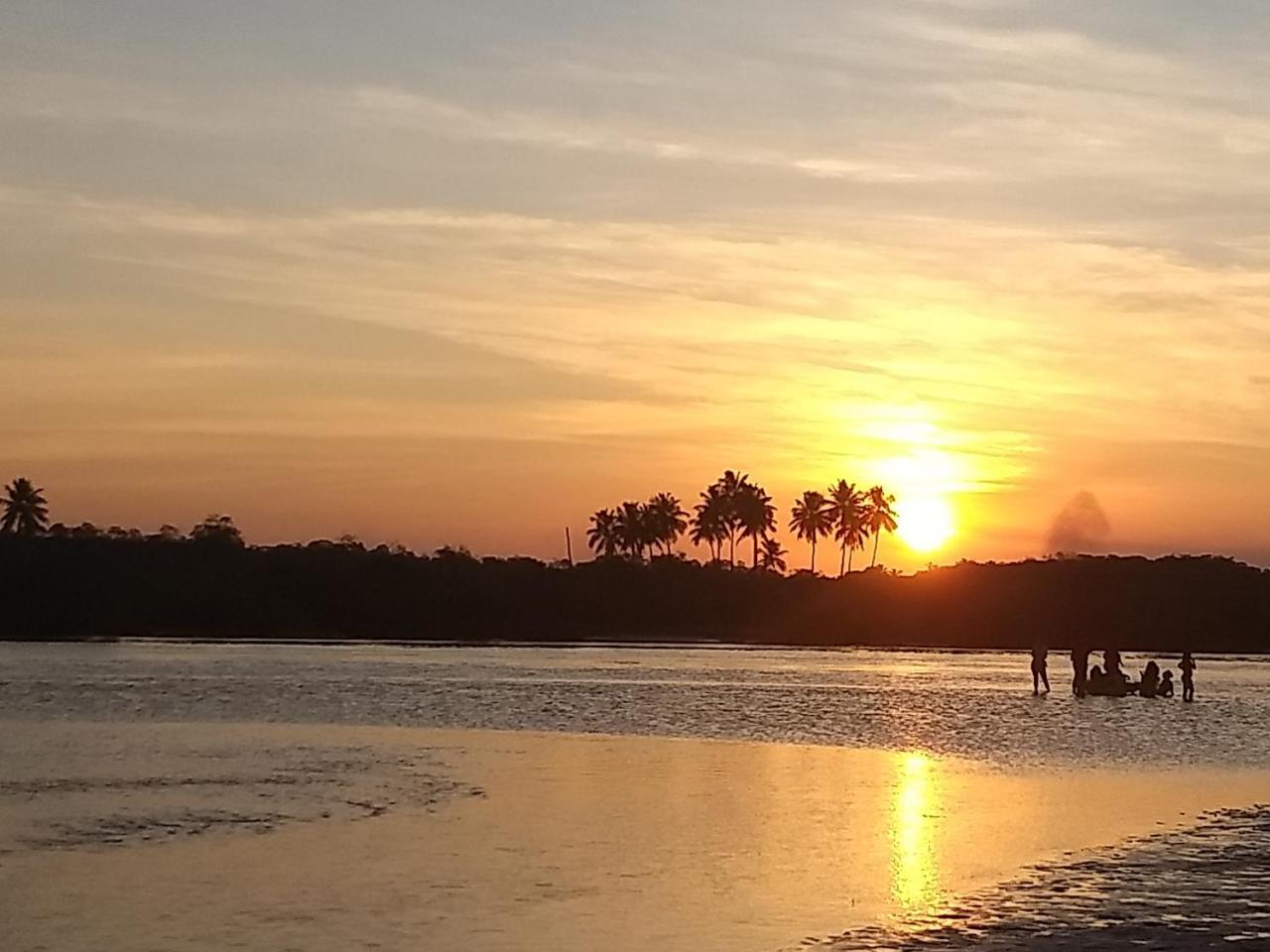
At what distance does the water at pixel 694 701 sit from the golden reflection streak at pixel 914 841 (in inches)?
169

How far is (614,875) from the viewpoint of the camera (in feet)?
67.9

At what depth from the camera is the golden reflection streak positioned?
63.7 feet

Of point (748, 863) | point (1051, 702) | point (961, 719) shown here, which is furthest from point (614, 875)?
point (1051, 702)

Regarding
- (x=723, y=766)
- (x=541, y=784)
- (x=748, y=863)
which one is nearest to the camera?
(x=748, y=863)

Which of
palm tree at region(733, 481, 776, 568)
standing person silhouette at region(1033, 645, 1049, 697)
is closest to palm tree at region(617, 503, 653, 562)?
palm tree at region(733, 481, 776, 568)

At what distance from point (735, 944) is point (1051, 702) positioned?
3997 cm

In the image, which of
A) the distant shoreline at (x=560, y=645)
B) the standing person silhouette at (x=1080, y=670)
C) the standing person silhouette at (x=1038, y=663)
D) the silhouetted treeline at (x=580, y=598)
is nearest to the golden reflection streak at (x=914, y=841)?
the standing person silhouette at (x=1080, y=670)

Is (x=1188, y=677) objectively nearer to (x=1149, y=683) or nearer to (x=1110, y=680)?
(x=1149, y=683)

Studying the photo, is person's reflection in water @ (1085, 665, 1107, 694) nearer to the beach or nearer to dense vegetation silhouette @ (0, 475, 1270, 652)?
the beach

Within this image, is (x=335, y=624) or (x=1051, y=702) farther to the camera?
(x=335, y=624)

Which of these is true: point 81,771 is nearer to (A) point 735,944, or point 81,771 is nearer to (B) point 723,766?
(B) point 723,766

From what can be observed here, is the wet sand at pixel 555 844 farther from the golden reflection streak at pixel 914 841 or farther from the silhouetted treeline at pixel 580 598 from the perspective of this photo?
the silhouetted treeline at pixel 580 598

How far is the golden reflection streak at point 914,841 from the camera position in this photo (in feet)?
63.7

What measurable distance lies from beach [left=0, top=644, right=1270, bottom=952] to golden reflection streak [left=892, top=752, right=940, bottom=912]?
8 centimetres
